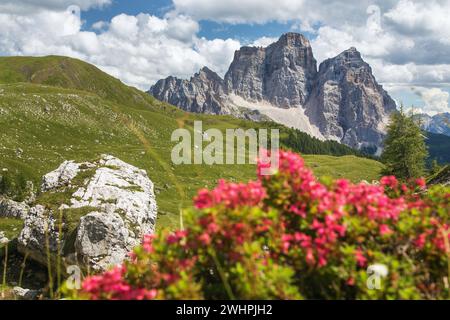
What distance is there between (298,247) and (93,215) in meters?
17.8

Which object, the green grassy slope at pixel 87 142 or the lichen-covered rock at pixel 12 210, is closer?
the lichen-covered rock at pixel 12 210

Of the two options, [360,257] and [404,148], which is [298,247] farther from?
[404,148]

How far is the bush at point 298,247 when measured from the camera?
4.82 meters

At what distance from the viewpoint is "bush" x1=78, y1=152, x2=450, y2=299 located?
4.82 meters

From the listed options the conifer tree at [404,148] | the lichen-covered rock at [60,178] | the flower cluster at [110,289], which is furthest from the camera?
the conifer tree at [404,148]

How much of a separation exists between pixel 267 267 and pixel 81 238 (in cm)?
1754

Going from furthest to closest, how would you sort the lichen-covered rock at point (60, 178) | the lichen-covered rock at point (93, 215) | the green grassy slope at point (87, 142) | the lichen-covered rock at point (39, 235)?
Result: the green grassy slope at point (87, 142) → the lichen-covered rock at point (60, 178) → the lichen-covered rock at point (39, 235) → the lichen-covered rock at point (93, 215)

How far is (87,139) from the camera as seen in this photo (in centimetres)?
9025

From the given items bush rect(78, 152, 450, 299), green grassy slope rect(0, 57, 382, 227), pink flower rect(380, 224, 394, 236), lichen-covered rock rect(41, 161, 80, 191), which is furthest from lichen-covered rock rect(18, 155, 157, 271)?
pink flower rect(380, 224, 394, 236)

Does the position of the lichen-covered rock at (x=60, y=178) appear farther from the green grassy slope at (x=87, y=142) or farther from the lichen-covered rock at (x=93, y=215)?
the green grassy slope at (x=87, y=142)

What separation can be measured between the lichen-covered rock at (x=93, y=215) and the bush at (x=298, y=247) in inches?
548

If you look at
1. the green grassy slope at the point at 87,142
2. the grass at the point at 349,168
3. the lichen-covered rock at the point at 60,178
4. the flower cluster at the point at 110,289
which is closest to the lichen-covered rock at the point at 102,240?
the lichen-covered rock at the point at 60,178

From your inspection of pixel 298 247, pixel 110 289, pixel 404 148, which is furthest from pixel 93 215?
pixel 404 148
